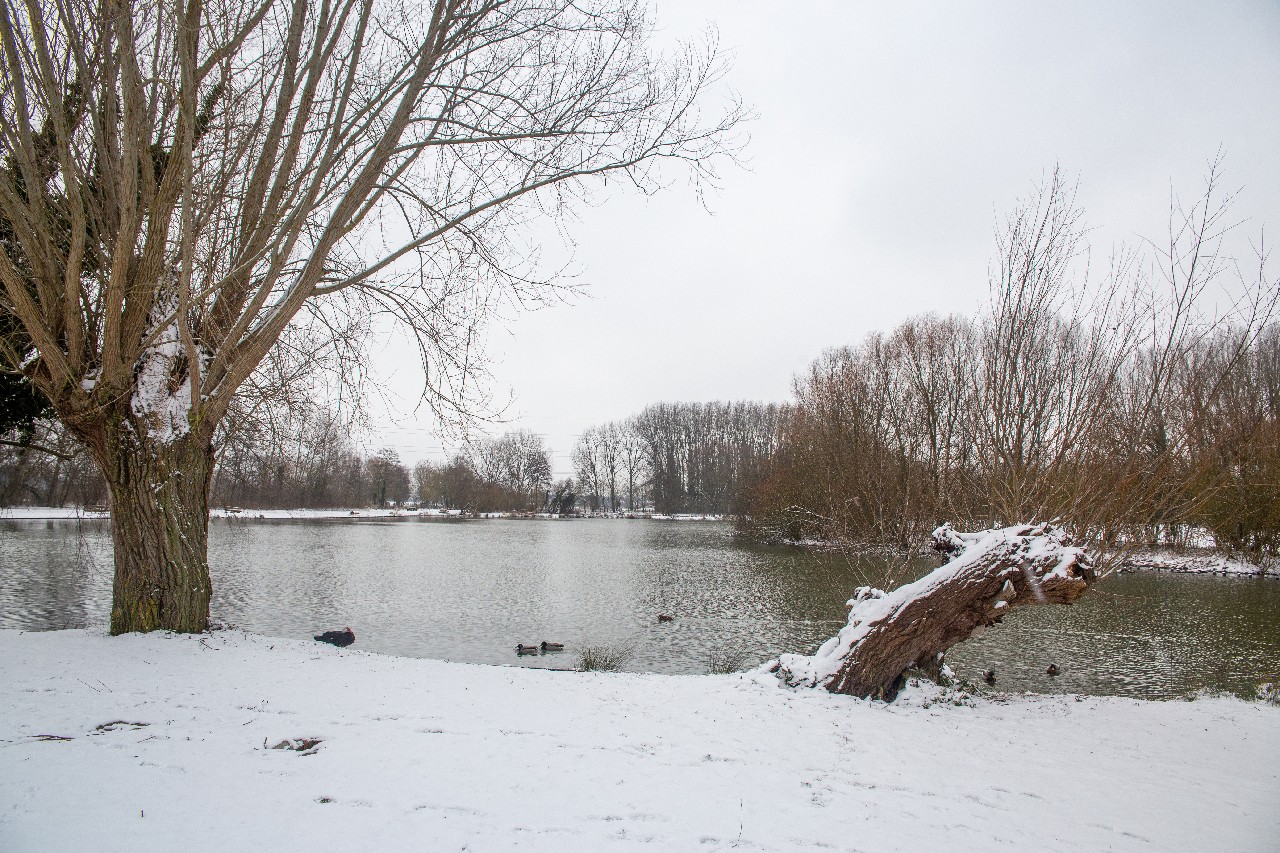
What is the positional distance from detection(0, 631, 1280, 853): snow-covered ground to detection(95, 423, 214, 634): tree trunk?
0.40m

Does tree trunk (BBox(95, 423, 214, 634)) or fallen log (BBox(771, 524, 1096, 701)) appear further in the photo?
tree trunk (BBox(95, 423, 214, 634))

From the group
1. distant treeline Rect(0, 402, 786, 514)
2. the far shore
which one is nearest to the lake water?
the far shore

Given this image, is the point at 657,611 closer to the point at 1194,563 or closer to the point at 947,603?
the point at 947,603

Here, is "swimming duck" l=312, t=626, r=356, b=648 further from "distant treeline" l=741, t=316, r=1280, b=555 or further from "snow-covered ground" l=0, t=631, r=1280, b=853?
"distant treeline" l=741, t=316, r=1280, b=555

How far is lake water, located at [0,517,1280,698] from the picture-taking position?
405 inches

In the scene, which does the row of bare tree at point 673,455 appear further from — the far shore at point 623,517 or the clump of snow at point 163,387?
the clump of snow at point 163,387

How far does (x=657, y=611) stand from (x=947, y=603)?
9509 millimetres

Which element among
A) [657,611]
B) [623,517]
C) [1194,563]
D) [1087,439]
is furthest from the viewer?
[623,517]

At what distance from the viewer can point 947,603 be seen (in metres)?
6.12

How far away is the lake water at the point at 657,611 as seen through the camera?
10.3m

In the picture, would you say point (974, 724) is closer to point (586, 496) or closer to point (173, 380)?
point (173, 380)

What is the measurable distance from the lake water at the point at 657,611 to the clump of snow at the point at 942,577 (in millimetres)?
2500

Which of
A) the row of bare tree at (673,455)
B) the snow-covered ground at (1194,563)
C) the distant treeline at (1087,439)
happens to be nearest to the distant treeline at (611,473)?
the row of bare tree at (673,455)

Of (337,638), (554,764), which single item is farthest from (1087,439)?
(337,638)
